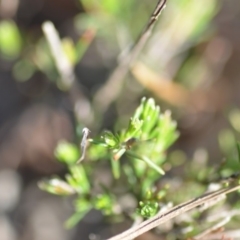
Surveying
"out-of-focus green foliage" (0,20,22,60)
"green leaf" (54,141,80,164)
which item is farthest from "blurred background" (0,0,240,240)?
"green leaf" (54,141,80,164)

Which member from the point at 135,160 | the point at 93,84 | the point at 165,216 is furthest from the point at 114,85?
the point at 165,216

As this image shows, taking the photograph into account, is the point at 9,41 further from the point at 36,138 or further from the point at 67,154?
the point at 67,154

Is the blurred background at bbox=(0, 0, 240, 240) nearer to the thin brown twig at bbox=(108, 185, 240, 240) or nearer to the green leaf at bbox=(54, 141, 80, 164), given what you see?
the green leaf at bbox=(54, 141, 80, 164)

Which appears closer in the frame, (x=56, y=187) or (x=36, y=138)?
(x=56, y=187)

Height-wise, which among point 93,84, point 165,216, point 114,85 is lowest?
point 165,216

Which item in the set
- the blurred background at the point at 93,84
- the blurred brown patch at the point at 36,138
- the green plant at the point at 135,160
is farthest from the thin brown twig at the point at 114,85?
the green plant at the point at 135,160

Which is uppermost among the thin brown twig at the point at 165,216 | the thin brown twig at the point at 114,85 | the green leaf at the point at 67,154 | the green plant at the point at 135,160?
the thin brown twig at the point at 114,85

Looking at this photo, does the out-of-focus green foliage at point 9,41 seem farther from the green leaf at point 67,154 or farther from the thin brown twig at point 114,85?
the green leaf at point 67,154

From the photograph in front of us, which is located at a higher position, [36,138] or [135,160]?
[36,138]

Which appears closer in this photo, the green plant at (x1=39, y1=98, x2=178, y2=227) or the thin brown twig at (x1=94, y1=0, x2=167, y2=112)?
the green plant at (x1=39, y1=98, x2=178, y2=227)
